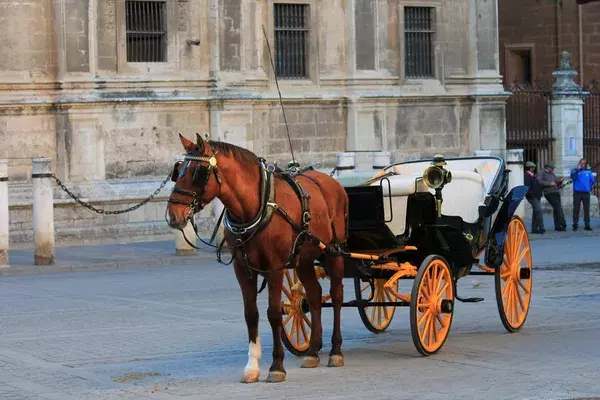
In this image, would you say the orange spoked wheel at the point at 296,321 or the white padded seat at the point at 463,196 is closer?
the orange spoked wheel at the point at 296,321

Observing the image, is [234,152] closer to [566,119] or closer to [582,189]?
[582,189]

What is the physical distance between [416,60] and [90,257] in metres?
10.6

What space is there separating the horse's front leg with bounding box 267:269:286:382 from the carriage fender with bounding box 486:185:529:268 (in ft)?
9.58

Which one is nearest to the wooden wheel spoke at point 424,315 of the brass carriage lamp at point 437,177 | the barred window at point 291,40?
the brass carriage lamp at point 437,177

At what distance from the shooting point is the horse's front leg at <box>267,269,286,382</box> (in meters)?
11.6

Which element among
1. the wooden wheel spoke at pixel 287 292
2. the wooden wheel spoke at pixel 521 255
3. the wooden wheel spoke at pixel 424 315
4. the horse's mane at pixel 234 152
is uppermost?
the horse's mane at pixel 234 152

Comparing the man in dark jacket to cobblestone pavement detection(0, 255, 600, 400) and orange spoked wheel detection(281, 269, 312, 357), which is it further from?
orange spoked wheel detection(281, 269, 312, 357)

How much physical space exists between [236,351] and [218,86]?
1616cm

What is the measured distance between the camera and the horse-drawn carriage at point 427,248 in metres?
12.9

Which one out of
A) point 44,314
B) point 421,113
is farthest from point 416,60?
point 44,314

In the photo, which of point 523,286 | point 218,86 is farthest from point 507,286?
point 218,86

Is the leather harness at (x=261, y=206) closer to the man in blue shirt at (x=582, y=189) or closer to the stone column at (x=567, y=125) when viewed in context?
the man in blue shirt at (x=582, y=189)

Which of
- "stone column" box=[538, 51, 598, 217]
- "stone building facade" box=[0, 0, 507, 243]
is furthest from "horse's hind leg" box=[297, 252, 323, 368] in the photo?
"stone column" box=[538, 51, 598, 217]

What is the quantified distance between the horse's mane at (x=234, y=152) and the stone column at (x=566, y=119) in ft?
72.2
